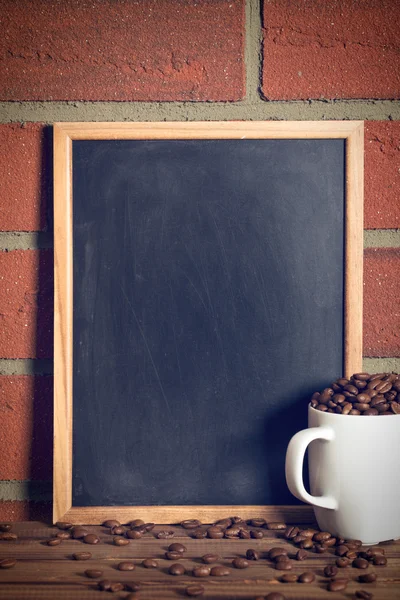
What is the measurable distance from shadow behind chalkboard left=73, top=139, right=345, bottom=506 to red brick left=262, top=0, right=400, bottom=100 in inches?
4.3

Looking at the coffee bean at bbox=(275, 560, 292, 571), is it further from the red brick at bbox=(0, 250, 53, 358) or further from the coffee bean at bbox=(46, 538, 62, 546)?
the red brick at bbox=(0, 250, 53, 358)

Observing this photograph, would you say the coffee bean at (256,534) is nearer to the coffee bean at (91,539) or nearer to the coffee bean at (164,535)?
the coffee bean at (164,535)

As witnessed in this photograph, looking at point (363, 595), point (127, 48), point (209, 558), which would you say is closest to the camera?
point (363, 595)

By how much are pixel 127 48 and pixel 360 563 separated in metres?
0.89

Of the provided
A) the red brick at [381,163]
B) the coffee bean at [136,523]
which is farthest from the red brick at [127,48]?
the coffee bean at [136,523]

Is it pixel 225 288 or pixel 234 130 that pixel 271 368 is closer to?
pixel 225 288

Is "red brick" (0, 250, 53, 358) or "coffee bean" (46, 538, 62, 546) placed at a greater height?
"red brick" (0, 250, 53, 358)

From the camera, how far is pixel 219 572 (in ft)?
2.69

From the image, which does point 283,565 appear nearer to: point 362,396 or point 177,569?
point 177,569

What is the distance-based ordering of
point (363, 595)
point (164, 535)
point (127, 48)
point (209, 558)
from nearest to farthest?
point (363, 595) < point (209, 558) < point (164, 535) < point (127, 48)

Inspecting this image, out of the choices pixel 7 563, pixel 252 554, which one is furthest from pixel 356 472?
pixel 7 563

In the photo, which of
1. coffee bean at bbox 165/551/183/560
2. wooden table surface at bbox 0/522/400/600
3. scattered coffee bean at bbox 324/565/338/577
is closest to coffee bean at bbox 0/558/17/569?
wooden table surface at bbox 0/522/400/600

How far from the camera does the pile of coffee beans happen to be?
90 cm

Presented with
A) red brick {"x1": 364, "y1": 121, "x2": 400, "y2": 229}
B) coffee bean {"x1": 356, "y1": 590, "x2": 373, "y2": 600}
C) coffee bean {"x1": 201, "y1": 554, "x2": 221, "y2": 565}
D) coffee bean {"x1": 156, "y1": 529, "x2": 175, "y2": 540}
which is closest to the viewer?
coffee bean {"x1": 356, "y1": 590, "x2": 373, "y2": 600}
